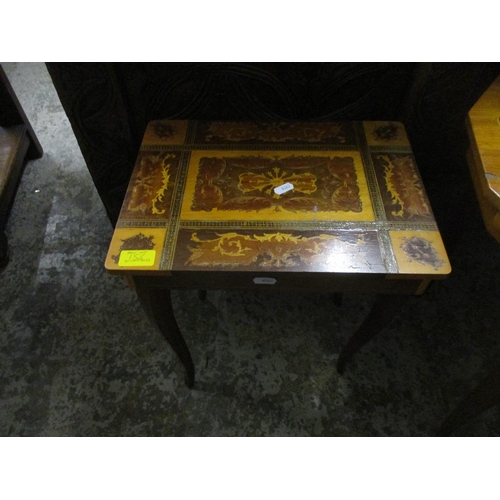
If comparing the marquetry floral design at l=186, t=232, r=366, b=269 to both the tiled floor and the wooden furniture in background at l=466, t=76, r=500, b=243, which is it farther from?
the tiled floor

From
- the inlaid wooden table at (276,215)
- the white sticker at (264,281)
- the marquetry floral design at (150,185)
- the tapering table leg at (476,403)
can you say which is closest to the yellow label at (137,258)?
the inlaid wooden table at (276,215)

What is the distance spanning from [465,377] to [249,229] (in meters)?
0.94

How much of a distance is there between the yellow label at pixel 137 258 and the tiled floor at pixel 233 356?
0.61 m

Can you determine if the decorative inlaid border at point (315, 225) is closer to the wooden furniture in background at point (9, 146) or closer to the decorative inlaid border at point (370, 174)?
the decorative inlaid border at point (370, 174)

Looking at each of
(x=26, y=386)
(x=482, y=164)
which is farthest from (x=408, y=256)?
(x=26, y=386)

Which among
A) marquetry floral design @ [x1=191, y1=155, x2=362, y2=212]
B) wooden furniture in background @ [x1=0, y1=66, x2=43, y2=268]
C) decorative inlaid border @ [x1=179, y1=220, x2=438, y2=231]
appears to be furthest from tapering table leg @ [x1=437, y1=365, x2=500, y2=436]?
wooden furniture in background @ [x1=0, y1=66, x2=43, y2=268]

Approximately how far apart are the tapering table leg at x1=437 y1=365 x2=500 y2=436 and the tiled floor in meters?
0.08

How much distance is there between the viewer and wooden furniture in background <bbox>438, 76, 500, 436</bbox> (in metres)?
0.82

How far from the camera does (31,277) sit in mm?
1538

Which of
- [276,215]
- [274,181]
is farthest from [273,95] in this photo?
[276,215]

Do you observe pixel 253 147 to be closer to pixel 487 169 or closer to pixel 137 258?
pixel 137 258

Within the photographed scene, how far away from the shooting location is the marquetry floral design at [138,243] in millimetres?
852

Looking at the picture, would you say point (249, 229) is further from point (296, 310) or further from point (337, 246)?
point (296, 310)

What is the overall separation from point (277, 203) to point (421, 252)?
0.33 metres
